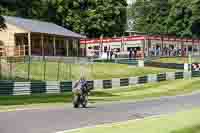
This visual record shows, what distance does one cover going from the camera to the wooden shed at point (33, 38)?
5900 centimetres

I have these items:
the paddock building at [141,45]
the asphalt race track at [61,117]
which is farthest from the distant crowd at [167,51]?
the asphalt race track at [61,117]

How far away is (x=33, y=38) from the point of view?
207 feet

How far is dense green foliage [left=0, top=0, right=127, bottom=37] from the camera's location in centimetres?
8425

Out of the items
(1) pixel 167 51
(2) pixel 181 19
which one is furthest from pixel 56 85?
(2) pixel 181 19

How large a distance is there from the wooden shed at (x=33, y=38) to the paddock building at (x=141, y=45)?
6143 millimetres

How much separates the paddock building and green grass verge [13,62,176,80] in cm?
1533

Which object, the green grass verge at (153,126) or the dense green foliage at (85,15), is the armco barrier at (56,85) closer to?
the green grass verge at (153,126)

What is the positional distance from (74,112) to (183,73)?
32176 millimetres

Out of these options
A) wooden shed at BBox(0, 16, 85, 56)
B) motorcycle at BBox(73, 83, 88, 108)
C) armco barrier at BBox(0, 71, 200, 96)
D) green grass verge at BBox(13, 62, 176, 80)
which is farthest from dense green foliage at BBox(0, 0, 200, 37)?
motorcycle at BBox(73, 83, 88, 108)

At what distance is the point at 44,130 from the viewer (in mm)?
16094

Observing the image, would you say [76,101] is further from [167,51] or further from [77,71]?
[167,51]

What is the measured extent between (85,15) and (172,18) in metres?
23.5

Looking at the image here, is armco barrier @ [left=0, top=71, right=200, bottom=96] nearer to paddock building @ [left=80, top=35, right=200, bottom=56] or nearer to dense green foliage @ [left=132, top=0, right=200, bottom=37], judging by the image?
paddock building @ [left=80, top=35, right=200, bottom=56]

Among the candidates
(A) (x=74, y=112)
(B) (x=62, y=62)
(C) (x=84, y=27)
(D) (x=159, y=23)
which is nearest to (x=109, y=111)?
(A) (x=74, y=112)
